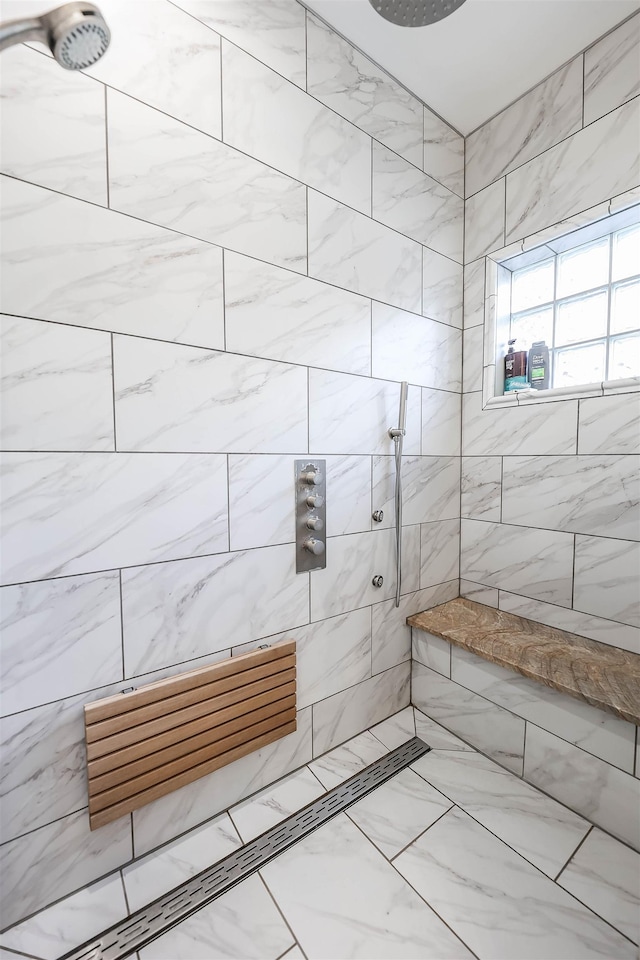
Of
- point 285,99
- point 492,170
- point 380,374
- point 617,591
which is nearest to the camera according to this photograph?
point 285,99

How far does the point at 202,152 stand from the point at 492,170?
1323 mm

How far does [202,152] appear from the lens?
1079mm

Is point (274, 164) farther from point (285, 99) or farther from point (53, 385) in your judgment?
point (53, 385)

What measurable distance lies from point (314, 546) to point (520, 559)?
0.98 metres

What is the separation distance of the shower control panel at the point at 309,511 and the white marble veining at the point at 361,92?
1.27 m

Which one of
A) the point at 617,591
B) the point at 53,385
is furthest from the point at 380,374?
the point at 617,591

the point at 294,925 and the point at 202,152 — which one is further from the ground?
the point at 202,152

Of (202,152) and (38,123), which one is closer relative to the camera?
(38,123)

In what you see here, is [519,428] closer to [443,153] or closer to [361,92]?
[443,153]

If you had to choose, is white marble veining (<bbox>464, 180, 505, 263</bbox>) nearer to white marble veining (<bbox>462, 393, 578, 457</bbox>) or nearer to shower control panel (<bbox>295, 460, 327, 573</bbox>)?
white marble veining (<bbox>462, 393, 578, 457</bbox>)

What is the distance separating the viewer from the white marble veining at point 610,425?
133 cm

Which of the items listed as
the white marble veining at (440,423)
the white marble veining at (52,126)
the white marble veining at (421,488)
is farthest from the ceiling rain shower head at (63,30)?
the white marble veining at (440,423)

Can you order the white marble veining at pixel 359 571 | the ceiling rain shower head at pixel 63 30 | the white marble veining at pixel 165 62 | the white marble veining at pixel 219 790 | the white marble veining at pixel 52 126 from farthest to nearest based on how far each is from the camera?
the white marble veining at pixel 359 571 → the white marble veining at pixel 219 790 → the white marble veining at pixel 165 62 → the white marble veining at pixel 52 126 → the ceiling rain shower head at pixel 63 30

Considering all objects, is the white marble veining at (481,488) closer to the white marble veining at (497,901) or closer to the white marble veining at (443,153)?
the white marble veining at (497,901)
